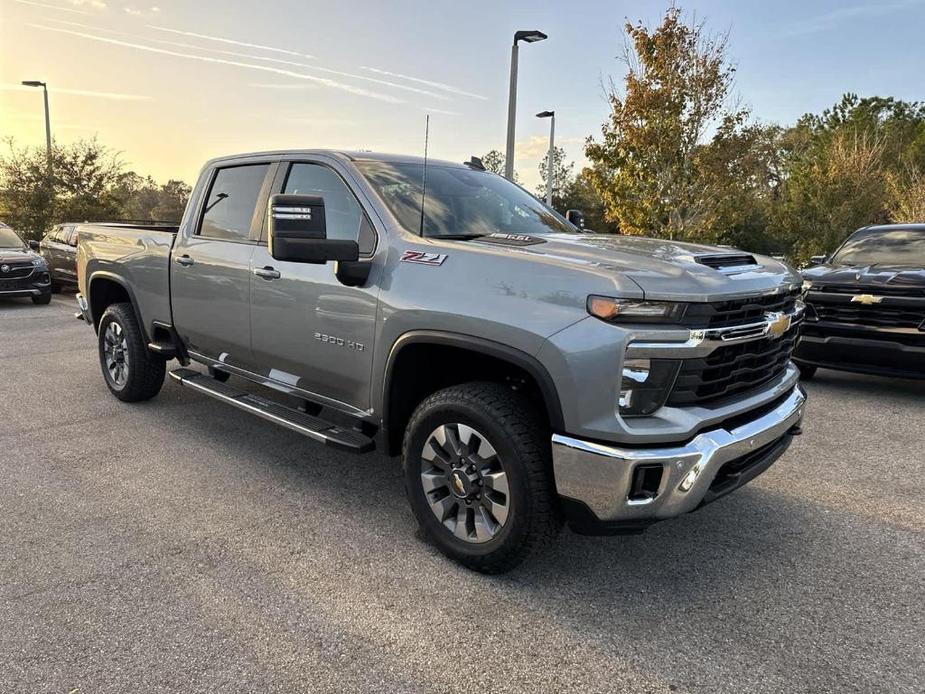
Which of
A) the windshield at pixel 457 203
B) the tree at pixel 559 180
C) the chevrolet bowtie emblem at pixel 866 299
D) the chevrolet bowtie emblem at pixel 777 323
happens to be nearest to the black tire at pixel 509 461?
the windshield at pixel 457 203

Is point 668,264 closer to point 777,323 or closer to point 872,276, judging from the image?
point 777,323

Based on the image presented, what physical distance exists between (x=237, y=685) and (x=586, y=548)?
1.77 metres

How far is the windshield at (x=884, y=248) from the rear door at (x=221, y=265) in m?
6.17

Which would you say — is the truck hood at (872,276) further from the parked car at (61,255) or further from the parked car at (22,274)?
the parked car at (61,255)

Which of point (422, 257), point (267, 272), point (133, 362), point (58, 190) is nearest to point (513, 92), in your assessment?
point (133, 362)

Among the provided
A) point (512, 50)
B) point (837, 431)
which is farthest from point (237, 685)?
point (512, 50)

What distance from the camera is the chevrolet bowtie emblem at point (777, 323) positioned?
300cm

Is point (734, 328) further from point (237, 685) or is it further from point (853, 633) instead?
point (237, 685)

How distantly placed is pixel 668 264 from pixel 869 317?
174 inches

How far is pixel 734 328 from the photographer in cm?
277

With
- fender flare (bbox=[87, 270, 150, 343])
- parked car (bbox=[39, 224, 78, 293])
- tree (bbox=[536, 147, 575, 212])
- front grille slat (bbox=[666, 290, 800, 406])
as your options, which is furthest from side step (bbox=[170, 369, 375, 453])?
tree (bbox=[536, 147, 575, 212])

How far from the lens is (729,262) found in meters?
3.13

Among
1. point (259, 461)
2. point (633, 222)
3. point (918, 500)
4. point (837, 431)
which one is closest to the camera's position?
point (918, 500)

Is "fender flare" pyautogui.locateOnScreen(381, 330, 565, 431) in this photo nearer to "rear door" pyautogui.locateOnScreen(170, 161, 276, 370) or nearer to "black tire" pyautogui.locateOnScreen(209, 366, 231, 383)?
"rear door" pyautogui.locateOnScreen(170, 161, 276, 370)
